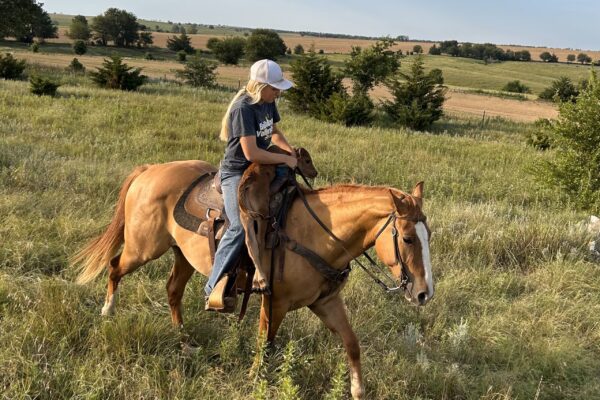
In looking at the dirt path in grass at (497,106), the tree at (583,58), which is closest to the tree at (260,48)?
the dirt path in grass at (497,106)


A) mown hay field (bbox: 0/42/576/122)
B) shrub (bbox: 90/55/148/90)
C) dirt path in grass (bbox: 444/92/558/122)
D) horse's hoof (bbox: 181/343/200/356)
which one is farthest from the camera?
mown hay field (bbox: 0/42/576/122)

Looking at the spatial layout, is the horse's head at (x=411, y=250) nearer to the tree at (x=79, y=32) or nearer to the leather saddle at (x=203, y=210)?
the leather saddle at (x=203, y=210)

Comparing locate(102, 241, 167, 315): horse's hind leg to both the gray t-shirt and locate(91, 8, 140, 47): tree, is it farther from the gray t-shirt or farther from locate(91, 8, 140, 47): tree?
locate(91, 8, 140, 47): tree

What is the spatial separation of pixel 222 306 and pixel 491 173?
1032 cm

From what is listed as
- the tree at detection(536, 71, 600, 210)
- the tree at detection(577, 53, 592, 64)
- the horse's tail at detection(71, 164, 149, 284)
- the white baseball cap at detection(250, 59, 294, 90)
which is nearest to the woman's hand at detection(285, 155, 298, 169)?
the white baseball cap at detection(250, 59, 294, 90)

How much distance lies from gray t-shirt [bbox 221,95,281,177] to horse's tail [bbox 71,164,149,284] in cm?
144

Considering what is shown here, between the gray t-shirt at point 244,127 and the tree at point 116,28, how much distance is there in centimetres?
9163

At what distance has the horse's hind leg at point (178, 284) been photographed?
434cm

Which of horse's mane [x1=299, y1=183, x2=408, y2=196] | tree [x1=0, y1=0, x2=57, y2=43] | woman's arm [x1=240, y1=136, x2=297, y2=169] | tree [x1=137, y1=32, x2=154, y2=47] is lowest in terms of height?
horse's mane [x1=299, y1=183, x2=408, y2=196]

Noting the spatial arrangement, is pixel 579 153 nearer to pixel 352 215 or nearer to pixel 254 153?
pixel 352 215

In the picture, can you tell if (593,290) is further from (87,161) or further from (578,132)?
(87,161)

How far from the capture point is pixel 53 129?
1275 centimetres

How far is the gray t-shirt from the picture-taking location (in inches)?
137

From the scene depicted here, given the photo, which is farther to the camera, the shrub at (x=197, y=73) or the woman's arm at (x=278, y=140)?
the shrub at (x=197, y=73)
